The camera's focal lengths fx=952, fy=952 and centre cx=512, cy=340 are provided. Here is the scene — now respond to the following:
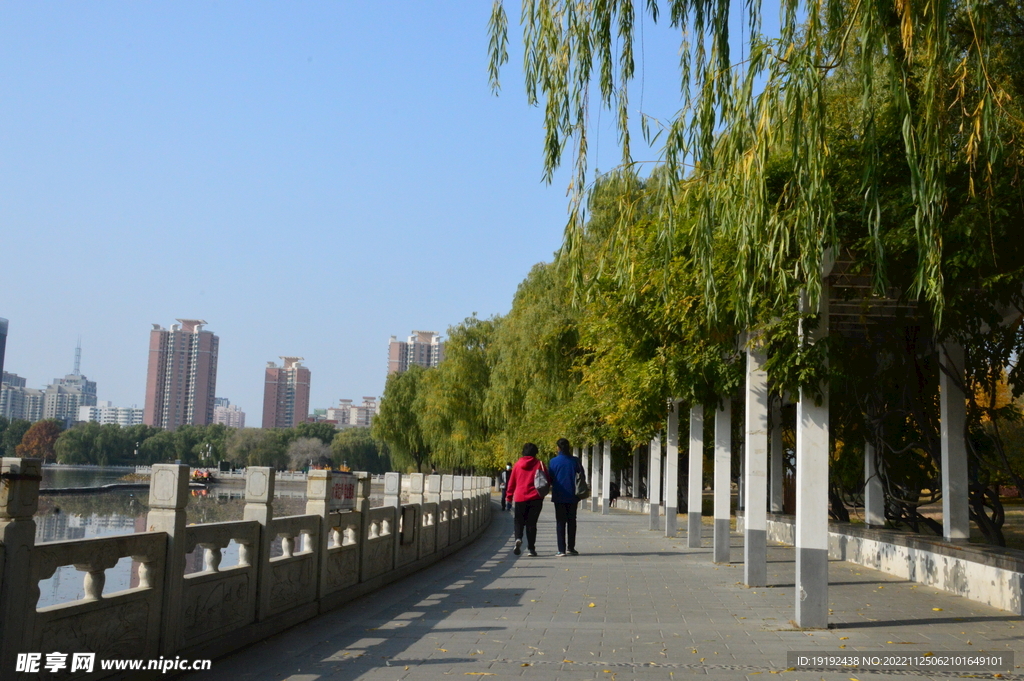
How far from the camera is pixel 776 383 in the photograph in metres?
8.78

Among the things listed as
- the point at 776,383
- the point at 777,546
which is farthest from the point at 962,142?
the point at 777,546

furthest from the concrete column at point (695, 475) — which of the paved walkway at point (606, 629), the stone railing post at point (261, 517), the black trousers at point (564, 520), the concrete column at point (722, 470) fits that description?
the stone railing post at point (261, 517)

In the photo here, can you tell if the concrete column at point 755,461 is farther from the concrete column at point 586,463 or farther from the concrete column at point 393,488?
the concrete column at point 586,463

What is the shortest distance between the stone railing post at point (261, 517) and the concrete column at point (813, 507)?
4.58 metres

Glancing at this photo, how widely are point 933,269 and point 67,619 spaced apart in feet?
18.7

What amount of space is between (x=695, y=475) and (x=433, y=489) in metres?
5.05

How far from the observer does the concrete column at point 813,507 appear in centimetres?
834

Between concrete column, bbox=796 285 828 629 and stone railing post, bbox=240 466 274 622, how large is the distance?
458cm

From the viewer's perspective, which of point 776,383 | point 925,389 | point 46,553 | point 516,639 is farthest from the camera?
point 925,389

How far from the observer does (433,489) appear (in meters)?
16.6

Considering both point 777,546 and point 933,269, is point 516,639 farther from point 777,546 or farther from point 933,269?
point 777,546

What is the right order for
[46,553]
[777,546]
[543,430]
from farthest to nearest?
[543,430], [777,546], [46,553]

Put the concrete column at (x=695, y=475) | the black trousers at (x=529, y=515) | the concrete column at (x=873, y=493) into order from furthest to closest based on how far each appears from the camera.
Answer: the concrete column at (x=695, y=475)
the black trousers at (x=529, y=515)
the concrete column at (x=873, y=493)

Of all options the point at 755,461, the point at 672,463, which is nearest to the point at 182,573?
the point at 755,461
